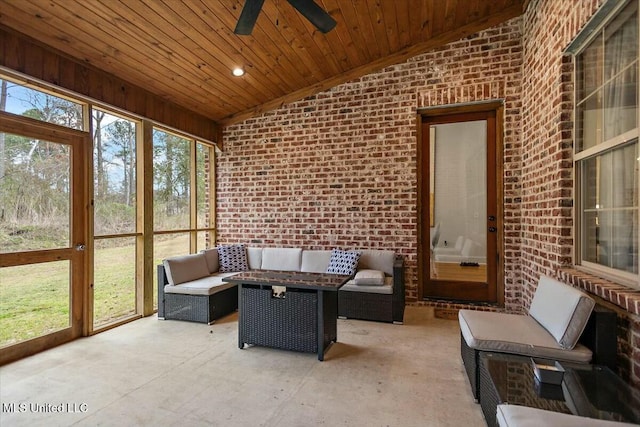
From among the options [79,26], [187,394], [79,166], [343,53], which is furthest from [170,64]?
[187,394]

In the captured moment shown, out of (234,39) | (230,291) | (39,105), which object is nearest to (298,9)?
(234,39)

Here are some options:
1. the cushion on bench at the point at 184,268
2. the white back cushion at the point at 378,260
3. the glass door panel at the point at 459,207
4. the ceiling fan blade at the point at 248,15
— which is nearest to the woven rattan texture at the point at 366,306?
the white back cushion at the point at 378,260

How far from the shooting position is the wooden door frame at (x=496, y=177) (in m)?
4.02

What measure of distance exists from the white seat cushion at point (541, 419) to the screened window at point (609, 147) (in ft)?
3.70

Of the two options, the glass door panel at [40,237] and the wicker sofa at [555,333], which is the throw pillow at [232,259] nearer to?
the glass door panel at [40,237]

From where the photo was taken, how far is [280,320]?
2.92m

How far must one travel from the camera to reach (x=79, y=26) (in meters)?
2.74

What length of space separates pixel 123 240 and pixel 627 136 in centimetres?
472

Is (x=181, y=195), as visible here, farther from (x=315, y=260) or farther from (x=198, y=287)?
(x=315, y=260)

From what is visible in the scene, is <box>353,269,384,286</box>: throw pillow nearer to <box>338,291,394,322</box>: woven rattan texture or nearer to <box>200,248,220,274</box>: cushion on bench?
<box>338,291,394,322</box>: woven rattan texture

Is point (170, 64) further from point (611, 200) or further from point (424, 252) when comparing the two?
point (611, 200)

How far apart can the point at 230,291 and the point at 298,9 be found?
322cm

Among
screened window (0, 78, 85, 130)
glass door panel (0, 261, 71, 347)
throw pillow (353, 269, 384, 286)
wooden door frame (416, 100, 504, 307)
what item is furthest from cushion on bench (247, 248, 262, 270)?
screened window (0, 78, 85, 130)

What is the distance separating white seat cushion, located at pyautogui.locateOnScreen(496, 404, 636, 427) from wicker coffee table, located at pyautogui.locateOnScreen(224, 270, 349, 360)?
1549 millimetres
